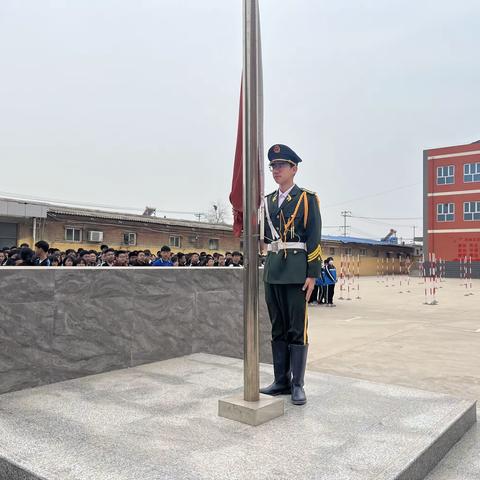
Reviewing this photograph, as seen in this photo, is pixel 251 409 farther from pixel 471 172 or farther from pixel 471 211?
pixel 471 172

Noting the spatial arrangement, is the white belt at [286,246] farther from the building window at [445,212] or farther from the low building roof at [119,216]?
the building window at [445,212]

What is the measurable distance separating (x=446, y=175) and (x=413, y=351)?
31.8m

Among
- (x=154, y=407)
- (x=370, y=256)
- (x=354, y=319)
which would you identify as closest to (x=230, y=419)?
(x=154, y=407)

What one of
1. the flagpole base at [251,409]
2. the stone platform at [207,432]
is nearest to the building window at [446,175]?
the stone platform at [207,432]

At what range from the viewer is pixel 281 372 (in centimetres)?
352

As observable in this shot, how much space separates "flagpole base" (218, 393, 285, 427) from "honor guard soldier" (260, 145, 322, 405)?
0.31 meters

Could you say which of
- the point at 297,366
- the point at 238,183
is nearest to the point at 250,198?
the point at 238,183

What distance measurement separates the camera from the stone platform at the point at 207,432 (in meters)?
2.26

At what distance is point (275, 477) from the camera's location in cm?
218

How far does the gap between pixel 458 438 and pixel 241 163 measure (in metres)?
2.29

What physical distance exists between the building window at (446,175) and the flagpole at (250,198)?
117 ft

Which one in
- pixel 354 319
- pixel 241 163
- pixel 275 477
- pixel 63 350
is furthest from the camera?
pixel 354 319

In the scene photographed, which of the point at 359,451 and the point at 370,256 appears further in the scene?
the point at 370,256

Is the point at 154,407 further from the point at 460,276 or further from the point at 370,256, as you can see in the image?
the point at 370,256
